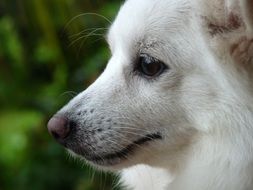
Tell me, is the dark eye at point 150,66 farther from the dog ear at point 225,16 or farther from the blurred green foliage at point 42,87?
the blurred green foliage at point 42,87

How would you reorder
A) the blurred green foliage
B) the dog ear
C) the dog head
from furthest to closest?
the blurred green foliage < the dog head < the dog ear

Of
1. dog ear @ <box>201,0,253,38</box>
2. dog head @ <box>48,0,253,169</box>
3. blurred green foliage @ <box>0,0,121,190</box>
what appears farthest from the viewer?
blurred green foliage @ <box>0,0,121,190</box>

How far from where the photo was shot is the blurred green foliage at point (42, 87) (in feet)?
13.7

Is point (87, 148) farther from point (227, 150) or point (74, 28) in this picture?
point (74, 28)

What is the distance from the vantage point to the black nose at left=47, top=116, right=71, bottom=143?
2.58 meters

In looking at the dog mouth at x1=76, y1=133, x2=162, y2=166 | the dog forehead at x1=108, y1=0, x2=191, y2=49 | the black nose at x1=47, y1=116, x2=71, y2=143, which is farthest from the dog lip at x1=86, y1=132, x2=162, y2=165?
the dog forehead at x1=108, y1=0, x2=191, y2=49

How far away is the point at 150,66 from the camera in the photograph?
2.59 metres

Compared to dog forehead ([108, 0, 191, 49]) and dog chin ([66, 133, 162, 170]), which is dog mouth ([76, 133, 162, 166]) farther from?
dog forehead ([108, 0, 191, 49])

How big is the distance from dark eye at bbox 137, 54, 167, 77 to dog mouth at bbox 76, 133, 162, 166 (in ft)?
0.71

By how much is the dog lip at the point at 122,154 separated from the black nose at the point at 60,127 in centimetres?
13

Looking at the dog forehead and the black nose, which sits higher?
the dog forehead

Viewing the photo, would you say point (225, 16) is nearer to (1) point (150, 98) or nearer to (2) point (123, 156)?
(1) point (150, 98)

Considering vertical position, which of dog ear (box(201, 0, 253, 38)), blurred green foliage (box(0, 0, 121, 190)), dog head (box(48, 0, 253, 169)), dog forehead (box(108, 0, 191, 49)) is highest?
dog ear (box(201, 0, 253, 38))

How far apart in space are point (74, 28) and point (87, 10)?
14cm
